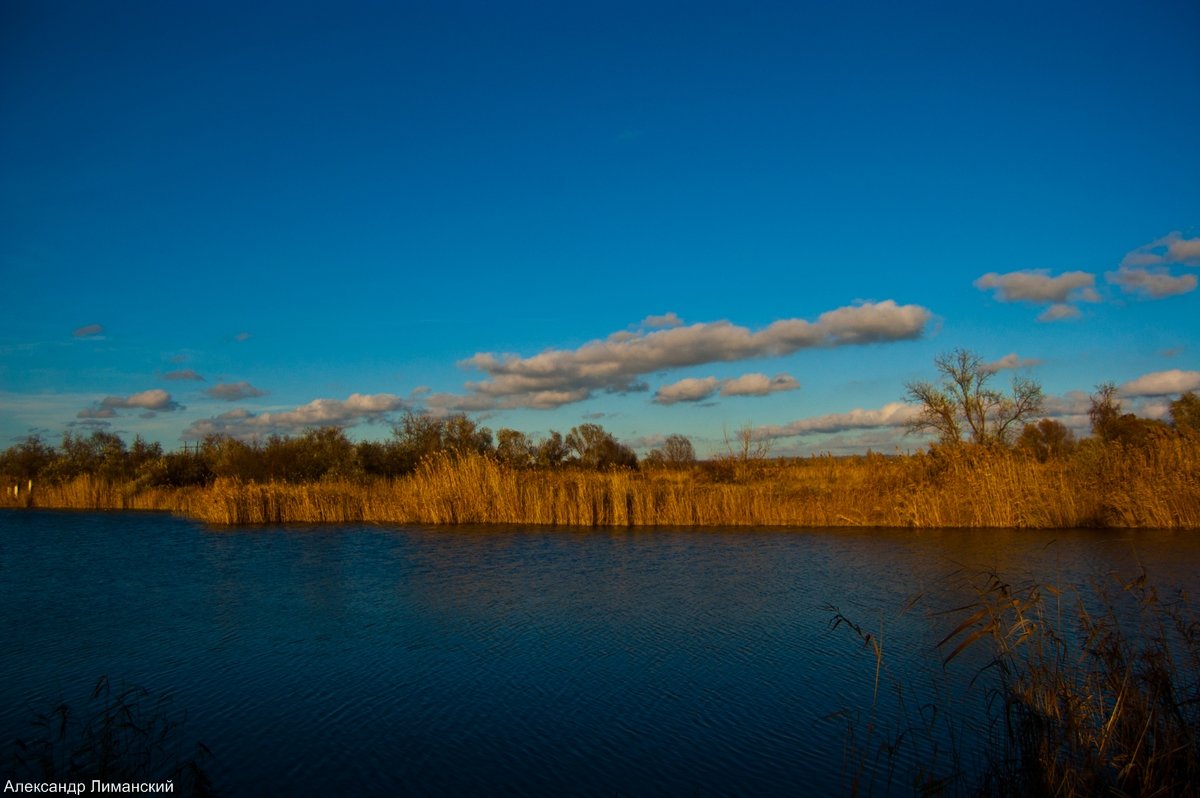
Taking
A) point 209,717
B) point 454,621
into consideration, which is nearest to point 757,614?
point 454,621

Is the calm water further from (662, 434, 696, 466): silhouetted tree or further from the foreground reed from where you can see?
(662, 434, 696, 466): silhouetted tree

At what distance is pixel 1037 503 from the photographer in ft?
55.5

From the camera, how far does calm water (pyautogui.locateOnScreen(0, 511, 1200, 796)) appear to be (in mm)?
5094

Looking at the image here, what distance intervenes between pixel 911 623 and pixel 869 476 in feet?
39.0

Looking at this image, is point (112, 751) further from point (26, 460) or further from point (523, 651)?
point (26, 460)

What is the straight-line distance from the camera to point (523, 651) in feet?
25.5

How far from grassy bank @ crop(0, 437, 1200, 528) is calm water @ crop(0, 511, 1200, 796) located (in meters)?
1.49

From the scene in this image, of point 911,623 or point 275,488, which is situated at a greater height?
point 275,488

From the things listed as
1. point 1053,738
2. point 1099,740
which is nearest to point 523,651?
point 1053,738

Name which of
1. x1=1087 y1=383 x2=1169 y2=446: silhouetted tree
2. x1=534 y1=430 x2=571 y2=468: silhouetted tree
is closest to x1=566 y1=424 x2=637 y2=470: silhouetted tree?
x1=534 y1=430 x2=571 y2=468: silhouetted tree

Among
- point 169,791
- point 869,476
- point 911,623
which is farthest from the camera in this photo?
point 869,476

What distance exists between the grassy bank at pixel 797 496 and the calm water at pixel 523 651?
1495mm

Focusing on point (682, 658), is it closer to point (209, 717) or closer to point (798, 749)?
point (798, 749)

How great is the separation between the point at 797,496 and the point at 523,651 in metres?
13.6
